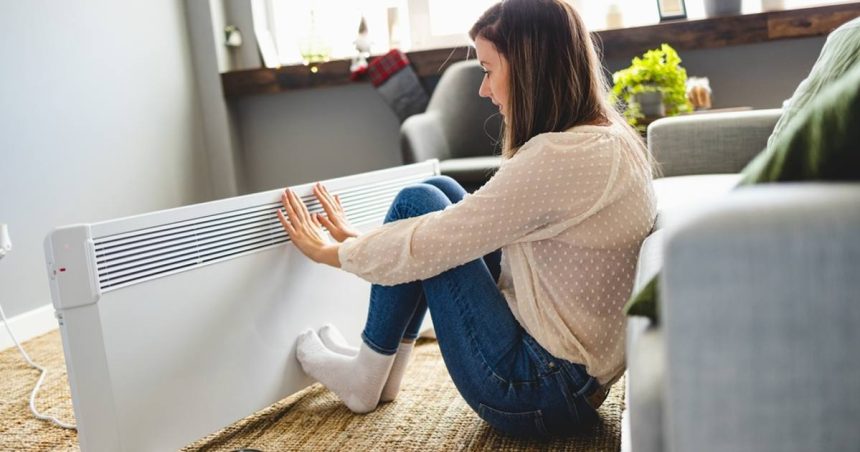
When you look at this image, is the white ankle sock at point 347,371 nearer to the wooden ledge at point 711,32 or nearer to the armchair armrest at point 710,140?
the armchair armrest at point 710,140

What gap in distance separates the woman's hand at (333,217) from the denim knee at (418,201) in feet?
0.40

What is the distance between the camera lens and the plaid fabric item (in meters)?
3.78

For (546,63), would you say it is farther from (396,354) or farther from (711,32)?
(711,32)

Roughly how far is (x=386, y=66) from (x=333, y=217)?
88.5 inches

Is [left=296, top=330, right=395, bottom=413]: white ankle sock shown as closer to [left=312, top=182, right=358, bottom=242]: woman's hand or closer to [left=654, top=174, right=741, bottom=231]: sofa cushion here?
[left=312, top=182, right=358, bottom=242]: woman's hand

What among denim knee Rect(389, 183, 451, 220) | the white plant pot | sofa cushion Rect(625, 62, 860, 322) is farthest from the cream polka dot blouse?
the white plant pot

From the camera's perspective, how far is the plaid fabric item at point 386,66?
3.78 metres

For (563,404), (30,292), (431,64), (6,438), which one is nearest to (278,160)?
(431,64)

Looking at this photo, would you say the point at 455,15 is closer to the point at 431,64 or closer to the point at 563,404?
the point at 431,64

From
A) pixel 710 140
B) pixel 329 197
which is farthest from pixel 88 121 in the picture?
pixel 710 140

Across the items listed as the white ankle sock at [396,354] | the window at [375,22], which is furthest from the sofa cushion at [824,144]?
the window at [375,22]

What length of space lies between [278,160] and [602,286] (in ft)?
10.4

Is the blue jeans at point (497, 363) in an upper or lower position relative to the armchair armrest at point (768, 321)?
lower

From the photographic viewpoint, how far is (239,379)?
1.61m
